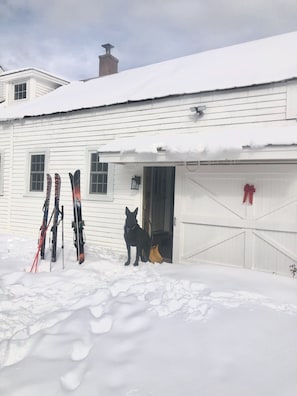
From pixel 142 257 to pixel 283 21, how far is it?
12.7 meters

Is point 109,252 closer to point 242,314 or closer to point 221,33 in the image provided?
point 242,314

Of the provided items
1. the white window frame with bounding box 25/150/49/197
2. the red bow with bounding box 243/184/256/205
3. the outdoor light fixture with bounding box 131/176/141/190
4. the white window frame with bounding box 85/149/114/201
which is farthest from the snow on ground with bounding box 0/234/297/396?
the white window frame with bounding box 25/150/49/197

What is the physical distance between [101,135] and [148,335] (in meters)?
Result: 6.90

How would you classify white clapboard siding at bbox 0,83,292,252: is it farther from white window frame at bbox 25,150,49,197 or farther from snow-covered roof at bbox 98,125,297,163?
snow-covered roof at bbox 98,125,297,163

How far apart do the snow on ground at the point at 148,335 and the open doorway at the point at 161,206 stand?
3.62m

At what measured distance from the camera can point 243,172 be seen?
6.85 meters

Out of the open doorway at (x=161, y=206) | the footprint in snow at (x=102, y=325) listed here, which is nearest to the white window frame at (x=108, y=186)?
the open doorway at (x=161, y=206)

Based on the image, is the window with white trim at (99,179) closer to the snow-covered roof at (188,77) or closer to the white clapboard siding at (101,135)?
the white clapboard siding at (101,135)

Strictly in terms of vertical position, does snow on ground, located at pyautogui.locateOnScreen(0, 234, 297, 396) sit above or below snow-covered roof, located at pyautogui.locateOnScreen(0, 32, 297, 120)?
below

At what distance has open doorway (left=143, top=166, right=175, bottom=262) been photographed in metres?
9.56

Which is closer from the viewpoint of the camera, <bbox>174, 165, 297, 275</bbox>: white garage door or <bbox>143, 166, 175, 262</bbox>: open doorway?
<bbox>174, 165, 297, 275</bbox>: white garage door

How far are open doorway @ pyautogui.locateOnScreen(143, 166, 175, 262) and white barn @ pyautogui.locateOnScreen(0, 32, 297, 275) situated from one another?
38 mm

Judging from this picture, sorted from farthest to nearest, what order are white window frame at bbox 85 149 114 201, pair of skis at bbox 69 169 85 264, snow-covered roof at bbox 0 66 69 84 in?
snow-covered roof at bbox 0 66 69 84 < white window frame at bbox 85 149 114 201 < pair of skis at bbox 69 169 85 264

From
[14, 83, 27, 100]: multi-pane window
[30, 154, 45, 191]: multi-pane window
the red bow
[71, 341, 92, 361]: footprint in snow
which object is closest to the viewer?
[71, 341, 92, 361]: footprint in snow
